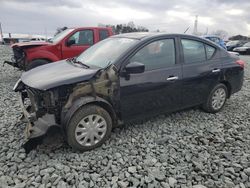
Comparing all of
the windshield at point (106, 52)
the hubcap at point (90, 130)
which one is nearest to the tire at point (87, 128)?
the hubcap at point (90, 130)

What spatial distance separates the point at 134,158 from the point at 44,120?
1.33 m

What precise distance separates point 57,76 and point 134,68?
3.59 feet

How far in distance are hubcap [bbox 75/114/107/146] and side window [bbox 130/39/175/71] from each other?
3.41ft

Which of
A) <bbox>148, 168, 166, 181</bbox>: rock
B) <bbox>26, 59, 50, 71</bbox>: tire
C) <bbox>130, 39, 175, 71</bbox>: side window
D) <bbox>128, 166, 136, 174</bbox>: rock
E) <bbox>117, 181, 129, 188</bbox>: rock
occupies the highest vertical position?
<bbox>130, 39, 175, 71</bbox>: side window

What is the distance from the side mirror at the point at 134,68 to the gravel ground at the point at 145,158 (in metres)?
1.10

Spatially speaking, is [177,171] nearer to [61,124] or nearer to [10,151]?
[61,124]

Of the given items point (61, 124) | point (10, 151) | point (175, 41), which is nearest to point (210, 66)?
point (175, 41)

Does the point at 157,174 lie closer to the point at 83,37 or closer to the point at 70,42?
the point at 70,42

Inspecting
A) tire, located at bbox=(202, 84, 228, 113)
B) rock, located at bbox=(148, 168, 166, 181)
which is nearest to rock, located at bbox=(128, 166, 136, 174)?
rock, located at bbox=(148, 168, 166, 181)

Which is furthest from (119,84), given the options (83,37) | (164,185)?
(83,37)

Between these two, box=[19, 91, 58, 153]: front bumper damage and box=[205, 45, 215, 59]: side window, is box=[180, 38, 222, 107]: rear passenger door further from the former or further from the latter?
box=[19, 91, 58, 153]: front bumper damage

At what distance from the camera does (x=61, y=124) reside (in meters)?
2.95

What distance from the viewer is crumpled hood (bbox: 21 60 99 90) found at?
289 centimetres

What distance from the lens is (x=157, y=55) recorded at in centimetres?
359
